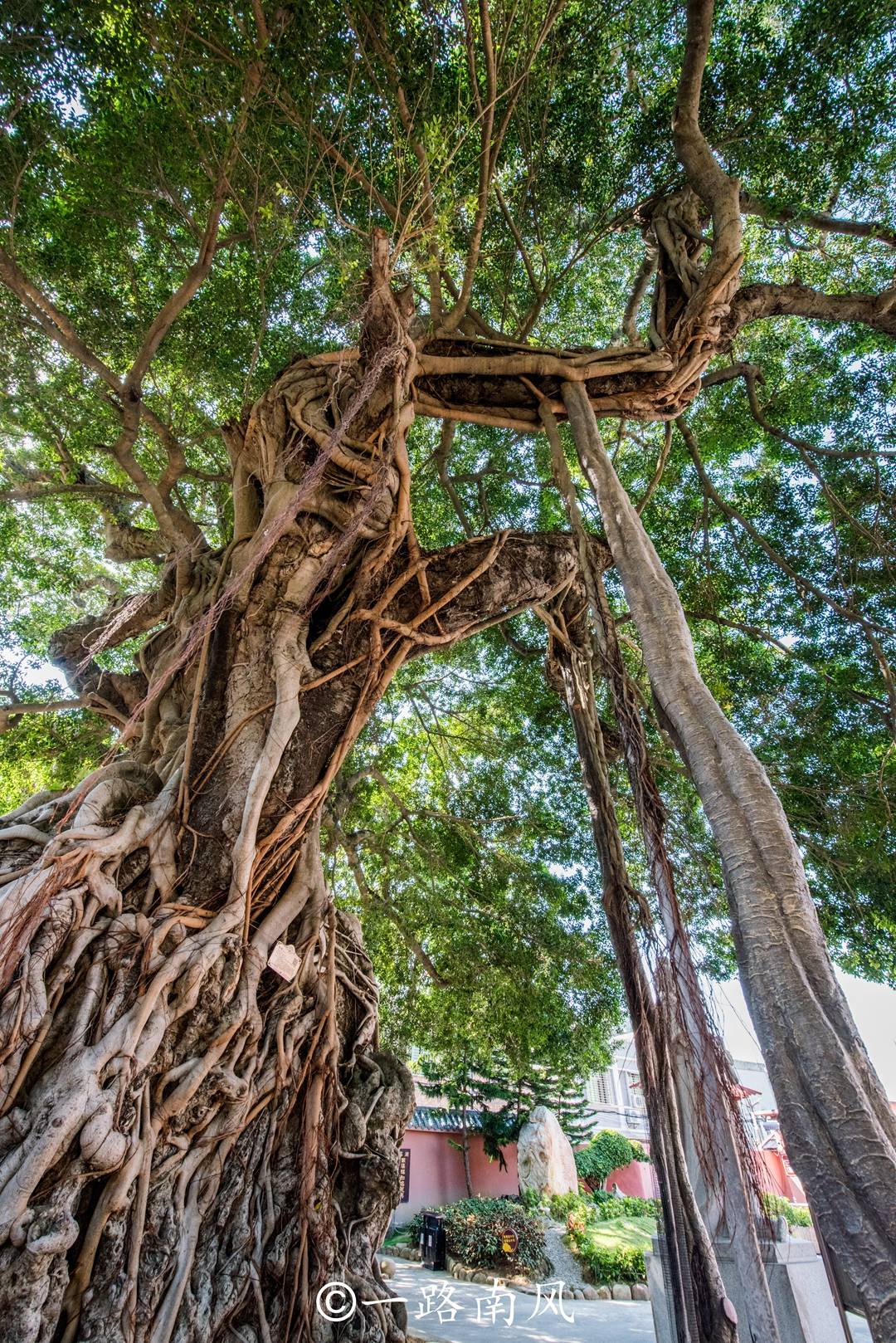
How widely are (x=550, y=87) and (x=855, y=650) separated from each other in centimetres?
377

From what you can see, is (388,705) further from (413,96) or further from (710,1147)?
(710,1147)

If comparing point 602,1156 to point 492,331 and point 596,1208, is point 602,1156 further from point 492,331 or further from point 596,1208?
point 492,331

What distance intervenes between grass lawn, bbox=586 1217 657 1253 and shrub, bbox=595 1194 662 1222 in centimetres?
16

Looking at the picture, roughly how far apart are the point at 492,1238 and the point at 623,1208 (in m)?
3.38

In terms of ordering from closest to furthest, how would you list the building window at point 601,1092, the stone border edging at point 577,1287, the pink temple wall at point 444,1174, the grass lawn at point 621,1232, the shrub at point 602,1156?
1. the stone border edging at point 577,1287
2. the grass lawn at point 621,1232
3. the pink temple wall at point 444,1174
4. the shrub at point 602,1156
5. the building window at point 601,1092

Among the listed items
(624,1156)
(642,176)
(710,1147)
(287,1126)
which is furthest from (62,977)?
(624,1156)

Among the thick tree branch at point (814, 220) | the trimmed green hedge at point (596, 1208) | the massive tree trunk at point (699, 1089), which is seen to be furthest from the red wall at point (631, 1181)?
the thick tree branch at point (814, 220)

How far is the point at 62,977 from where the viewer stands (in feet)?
6.00

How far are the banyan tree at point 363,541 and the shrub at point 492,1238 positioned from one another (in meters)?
5.29

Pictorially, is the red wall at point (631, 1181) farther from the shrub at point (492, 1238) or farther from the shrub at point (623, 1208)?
the shrub at point (492, 1238)

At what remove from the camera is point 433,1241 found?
303 inches

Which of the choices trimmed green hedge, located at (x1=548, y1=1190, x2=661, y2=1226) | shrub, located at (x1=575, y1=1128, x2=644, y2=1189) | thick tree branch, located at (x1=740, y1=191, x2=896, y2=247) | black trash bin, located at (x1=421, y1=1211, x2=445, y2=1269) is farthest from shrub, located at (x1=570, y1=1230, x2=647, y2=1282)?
thick tree branch, located at (x1=740, y1=191, x2=896, y2=247)

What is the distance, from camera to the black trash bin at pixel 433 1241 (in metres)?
7.52

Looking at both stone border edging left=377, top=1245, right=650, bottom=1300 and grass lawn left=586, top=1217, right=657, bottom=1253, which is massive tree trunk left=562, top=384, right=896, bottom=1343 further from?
grass lawn left=586, top=1217, right=657, bottom=1253
